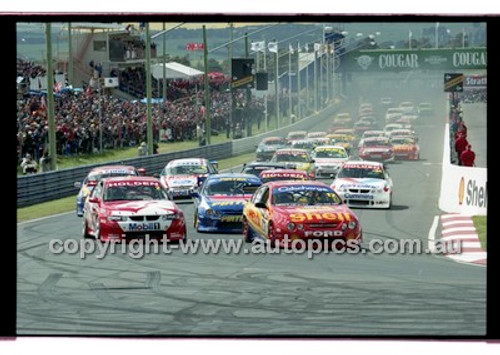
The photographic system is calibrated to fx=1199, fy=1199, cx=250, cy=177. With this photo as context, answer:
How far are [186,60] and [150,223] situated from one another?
3.11 meters

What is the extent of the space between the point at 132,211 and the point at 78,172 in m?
3.10

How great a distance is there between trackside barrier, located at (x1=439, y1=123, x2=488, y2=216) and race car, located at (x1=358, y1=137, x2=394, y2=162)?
→ 1.25 m

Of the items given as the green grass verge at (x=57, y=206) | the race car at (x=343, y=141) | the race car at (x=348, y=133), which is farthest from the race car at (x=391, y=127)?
the green grass verge at (x=57, y=206)

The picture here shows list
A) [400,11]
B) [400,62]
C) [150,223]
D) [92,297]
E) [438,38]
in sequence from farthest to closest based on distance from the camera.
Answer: [150,223]
[400,62]
[92,297]
[438,38]
[400,11]

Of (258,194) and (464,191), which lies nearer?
(258,194)

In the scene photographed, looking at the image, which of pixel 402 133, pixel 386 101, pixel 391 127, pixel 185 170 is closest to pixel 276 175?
pixel 386 101

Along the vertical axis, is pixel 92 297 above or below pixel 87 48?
below

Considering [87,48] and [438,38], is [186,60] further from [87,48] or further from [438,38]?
[438,38]

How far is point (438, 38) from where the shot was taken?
41.8ft

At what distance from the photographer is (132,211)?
1753 centimetres

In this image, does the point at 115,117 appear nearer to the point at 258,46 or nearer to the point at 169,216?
the point at 258,46

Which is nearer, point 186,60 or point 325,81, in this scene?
point 186,60

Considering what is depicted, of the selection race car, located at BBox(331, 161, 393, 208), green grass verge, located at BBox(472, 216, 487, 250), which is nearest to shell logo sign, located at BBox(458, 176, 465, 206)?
race car, located at BBox(331, 161, 393, 208)
